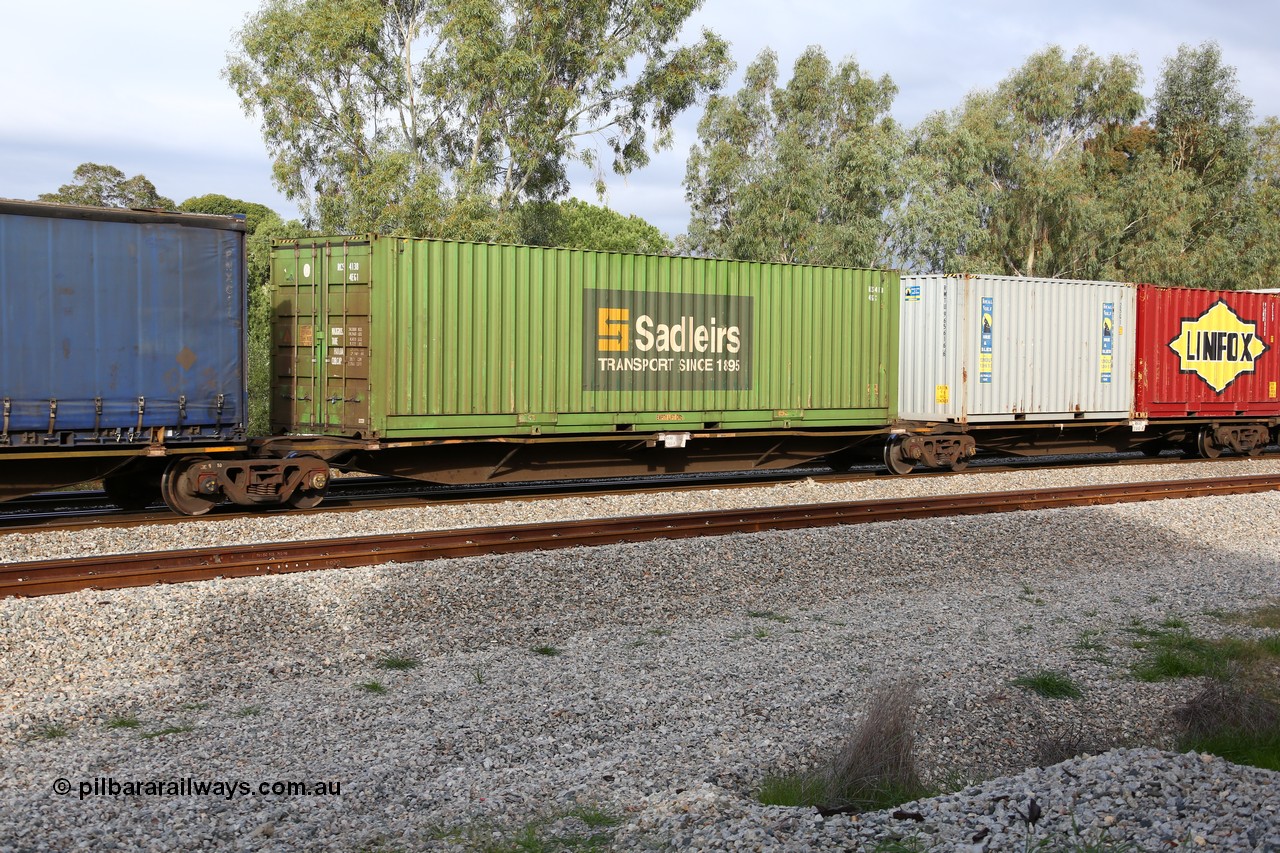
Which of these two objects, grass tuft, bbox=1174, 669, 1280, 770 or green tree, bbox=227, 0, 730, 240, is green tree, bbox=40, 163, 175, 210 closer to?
green tree, bbox=227, 0, 730, 240

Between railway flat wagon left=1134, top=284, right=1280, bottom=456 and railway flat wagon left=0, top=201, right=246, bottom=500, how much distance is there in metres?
16.4

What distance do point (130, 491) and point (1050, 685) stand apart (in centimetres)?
1107

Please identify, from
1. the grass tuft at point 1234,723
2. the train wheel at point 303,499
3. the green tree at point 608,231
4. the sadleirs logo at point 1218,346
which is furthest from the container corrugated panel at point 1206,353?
the green tree at point 608,231

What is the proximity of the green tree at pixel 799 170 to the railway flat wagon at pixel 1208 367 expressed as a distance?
17.7 m

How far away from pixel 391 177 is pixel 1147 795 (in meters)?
25.8

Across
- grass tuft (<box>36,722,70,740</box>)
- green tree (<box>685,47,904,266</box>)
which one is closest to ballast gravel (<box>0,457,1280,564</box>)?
grass tuft (<box>36,722,70,740</box>)

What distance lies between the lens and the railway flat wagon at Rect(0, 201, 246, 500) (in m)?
11.2

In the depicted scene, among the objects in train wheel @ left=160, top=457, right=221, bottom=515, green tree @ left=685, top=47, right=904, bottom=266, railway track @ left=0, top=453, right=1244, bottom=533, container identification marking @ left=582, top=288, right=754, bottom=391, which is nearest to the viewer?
railway track @ left=0, top=453, right=1244, bottom=533

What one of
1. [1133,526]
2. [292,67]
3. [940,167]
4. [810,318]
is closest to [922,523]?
[1133,526]

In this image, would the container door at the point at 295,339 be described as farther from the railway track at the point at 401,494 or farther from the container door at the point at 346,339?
the railway track at the point at 401,494

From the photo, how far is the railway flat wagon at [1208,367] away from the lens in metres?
20.5

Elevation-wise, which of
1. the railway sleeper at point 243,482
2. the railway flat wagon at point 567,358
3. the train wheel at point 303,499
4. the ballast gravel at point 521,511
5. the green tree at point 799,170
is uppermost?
the green tree at point 799,170

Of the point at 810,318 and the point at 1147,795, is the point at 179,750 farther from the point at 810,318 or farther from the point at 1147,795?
the point at 810,318

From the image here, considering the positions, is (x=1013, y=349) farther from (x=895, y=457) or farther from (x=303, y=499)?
(x=303, y=499)
